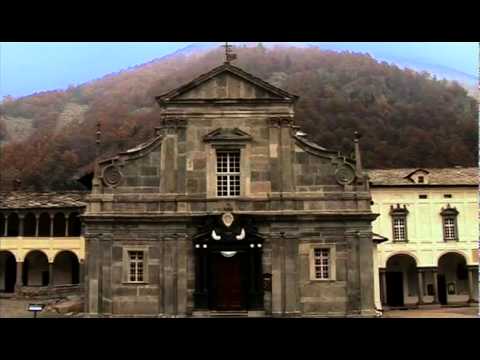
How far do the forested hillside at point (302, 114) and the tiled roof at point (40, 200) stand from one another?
1053 centimetres

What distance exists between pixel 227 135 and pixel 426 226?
52.7ft

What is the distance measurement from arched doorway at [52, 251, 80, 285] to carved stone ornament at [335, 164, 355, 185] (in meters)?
20.4

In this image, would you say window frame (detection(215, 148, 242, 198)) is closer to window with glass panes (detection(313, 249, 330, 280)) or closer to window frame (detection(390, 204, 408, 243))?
window with glass panes (detection(313, 249, 330, 280))

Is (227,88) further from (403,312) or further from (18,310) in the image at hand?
(403,312)

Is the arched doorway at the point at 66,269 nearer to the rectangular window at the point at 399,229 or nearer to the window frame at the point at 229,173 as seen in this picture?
the window frame at the point at 229,173

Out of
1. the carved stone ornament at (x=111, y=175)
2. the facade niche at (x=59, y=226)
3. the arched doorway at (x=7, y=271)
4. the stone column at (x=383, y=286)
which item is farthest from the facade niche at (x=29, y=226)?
the stone column at (x=383, y=286)

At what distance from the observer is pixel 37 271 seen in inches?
1399

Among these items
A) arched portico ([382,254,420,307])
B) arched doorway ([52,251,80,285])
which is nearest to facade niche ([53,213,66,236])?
arched doorway ([52,251,80,285])

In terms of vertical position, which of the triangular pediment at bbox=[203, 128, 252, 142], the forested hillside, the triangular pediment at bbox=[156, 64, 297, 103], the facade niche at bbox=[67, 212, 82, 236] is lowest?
the facade niche at bbox=[67, 212, 82, 236]

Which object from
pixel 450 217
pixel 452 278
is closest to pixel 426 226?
pixel 450 217

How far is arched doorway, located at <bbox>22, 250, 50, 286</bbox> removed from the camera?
35312 mm

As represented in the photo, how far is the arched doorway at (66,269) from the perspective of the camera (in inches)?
1394
